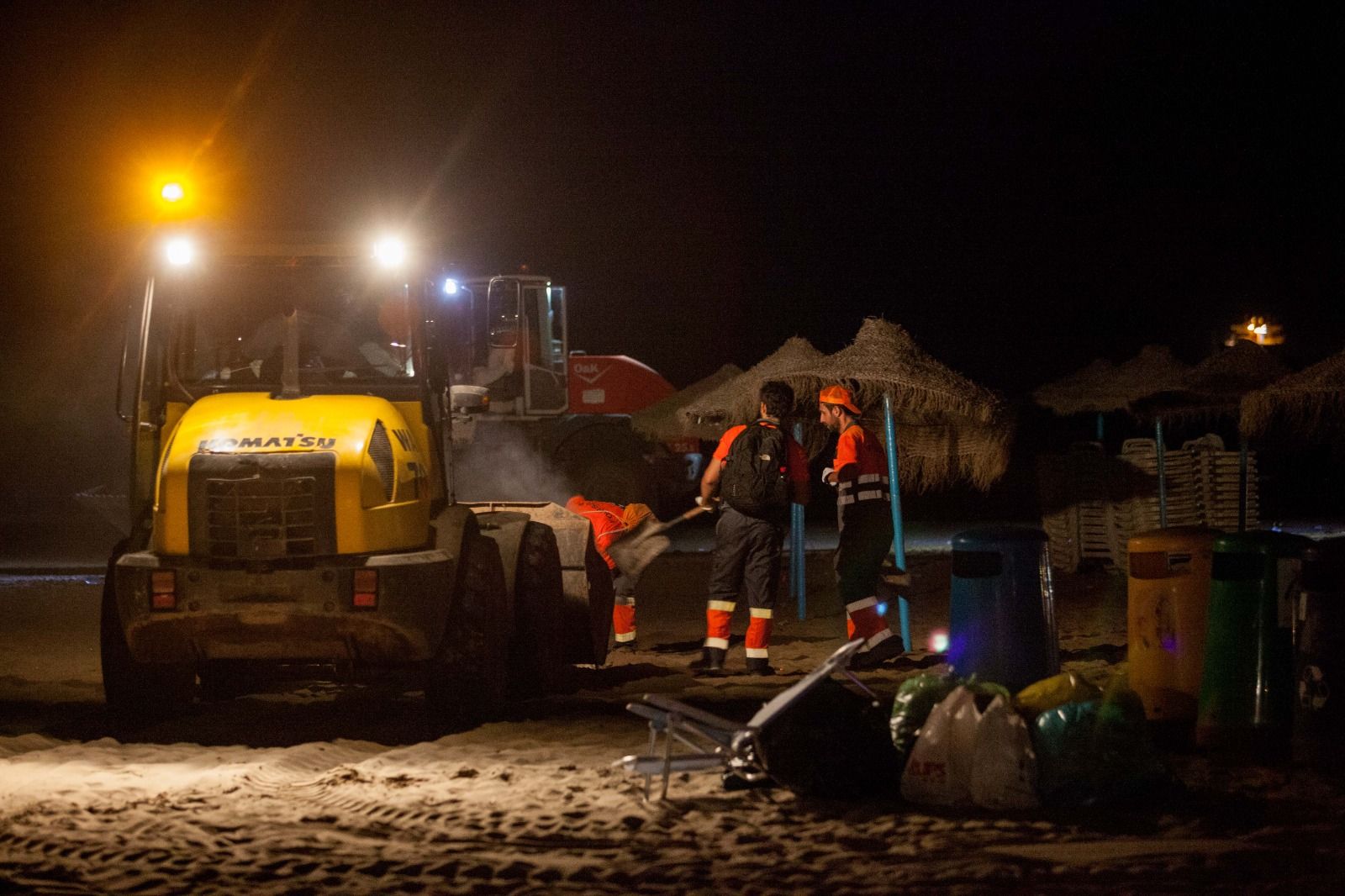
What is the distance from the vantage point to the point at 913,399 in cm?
1183

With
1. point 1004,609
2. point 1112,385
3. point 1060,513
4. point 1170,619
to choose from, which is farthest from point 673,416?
point 1170,619

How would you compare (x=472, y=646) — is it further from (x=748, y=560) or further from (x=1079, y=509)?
(x=1079, y=509)

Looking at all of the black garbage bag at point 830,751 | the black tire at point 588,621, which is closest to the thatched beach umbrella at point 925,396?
the black tire at point 588,621

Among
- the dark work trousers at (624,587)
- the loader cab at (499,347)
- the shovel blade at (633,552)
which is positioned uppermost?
the loader cab at (499,347)

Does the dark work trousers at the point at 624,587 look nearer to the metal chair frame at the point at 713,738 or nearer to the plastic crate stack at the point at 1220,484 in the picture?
the metal chair frame at the point at 713,738

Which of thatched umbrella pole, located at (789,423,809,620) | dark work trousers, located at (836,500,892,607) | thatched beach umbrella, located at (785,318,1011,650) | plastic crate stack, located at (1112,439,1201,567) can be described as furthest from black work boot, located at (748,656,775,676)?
plastic crate stack, located at (1112,439,1201,567)

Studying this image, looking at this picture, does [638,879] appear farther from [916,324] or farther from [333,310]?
[916,324]

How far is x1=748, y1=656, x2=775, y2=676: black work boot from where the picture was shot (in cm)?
970

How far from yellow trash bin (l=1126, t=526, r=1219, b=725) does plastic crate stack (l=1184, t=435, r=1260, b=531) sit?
10.4 metres

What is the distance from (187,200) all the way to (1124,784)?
593 cm

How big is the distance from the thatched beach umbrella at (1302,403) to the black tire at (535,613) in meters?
9.19

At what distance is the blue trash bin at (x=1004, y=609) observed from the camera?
25.3 ft

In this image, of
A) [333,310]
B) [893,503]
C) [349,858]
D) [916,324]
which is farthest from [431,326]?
[916,324]

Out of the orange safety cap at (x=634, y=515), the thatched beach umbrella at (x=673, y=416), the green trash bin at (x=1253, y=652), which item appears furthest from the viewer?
the thatched beach umbrella at (x=673, y=416)
